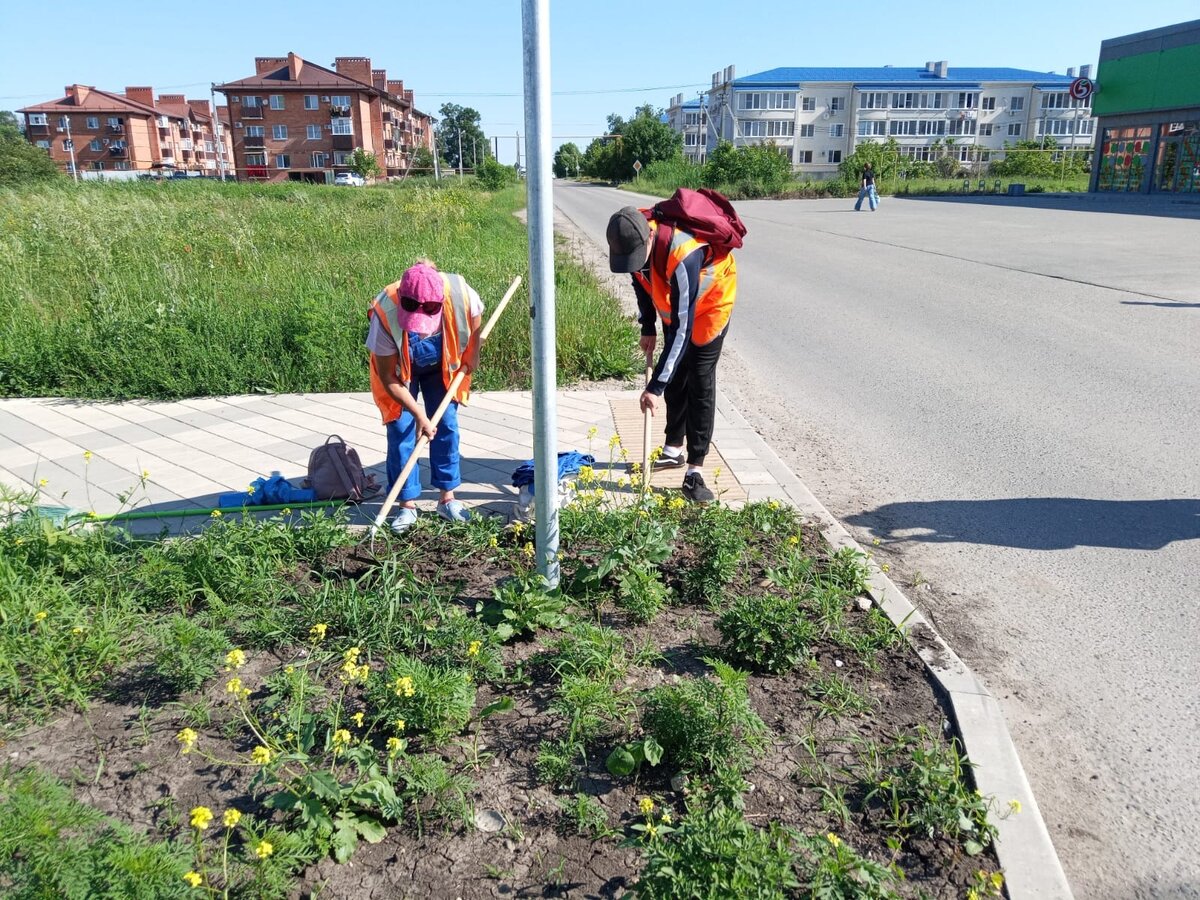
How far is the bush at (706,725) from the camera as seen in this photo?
2.65m

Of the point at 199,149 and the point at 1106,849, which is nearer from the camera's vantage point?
the point at 1106,849

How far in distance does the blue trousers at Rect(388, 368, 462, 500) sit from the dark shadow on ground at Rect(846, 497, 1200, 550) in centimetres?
225

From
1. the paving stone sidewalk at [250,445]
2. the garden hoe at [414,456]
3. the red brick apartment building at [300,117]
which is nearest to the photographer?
the garden hoe at [414,456]

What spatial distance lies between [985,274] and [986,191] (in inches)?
1529

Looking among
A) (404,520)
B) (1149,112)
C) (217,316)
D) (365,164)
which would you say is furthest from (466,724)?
(365,164)

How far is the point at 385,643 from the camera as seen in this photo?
3258 mm

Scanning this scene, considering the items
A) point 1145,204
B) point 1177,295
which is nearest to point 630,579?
point 1177,295

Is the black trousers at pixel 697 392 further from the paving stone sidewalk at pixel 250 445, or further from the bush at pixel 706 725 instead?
the bush at pixel 706 725

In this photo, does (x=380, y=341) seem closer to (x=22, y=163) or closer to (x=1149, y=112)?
(x=22, y=163)

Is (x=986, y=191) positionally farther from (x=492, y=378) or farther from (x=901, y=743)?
(x=901, y=743)

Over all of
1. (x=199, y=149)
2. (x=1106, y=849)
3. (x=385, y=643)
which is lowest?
(x=1106, y=849)

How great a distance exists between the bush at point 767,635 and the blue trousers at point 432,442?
1.95 m

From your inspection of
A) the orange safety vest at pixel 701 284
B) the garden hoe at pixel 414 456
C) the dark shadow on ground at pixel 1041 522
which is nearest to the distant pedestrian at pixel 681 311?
the orange safety vest at pixel 701 284

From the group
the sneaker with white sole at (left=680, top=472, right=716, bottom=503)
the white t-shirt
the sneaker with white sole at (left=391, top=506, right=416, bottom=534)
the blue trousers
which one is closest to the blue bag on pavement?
the blue trousers
